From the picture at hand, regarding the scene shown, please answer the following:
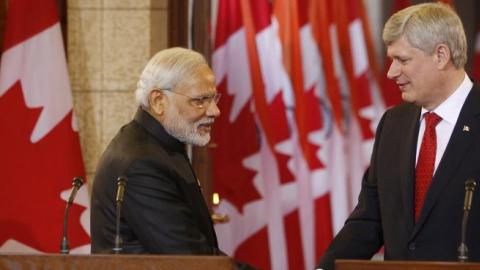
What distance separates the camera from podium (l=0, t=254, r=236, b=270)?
11.5ft

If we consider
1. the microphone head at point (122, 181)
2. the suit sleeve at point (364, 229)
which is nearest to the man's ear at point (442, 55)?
the suit sleeve at point (364, 229)

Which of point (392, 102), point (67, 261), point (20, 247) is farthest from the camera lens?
point (392, 102)

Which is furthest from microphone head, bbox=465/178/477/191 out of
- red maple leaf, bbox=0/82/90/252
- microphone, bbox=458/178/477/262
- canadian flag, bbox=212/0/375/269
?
canadian flag, bbox=212/0/375/269

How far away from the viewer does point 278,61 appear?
710 centimetres

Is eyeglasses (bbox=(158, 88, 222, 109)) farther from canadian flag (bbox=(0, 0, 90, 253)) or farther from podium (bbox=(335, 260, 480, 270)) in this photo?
canadian flag (bbox=(0, 0, 90, 253))

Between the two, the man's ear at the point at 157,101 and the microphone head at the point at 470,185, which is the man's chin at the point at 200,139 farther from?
the microphone head at the point at 470,185

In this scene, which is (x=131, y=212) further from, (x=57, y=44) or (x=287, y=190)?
(x=287, y=190)

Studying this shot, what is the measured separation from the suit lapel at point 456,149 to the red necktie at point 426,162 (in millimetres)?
60

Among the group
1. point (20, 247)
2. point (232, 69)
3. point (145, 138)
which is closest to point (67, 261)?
point (145, 138)

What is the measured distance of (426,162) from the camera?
4.26m

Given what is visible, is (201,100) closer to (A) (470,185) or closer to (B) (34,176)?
(A) (470,185)

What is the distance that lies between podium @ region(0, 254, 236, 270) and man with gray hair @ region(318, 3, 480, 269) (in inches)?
35.2

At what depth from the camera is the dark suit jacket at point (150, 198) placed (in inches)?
160

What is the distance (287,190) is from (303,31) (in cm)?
91
